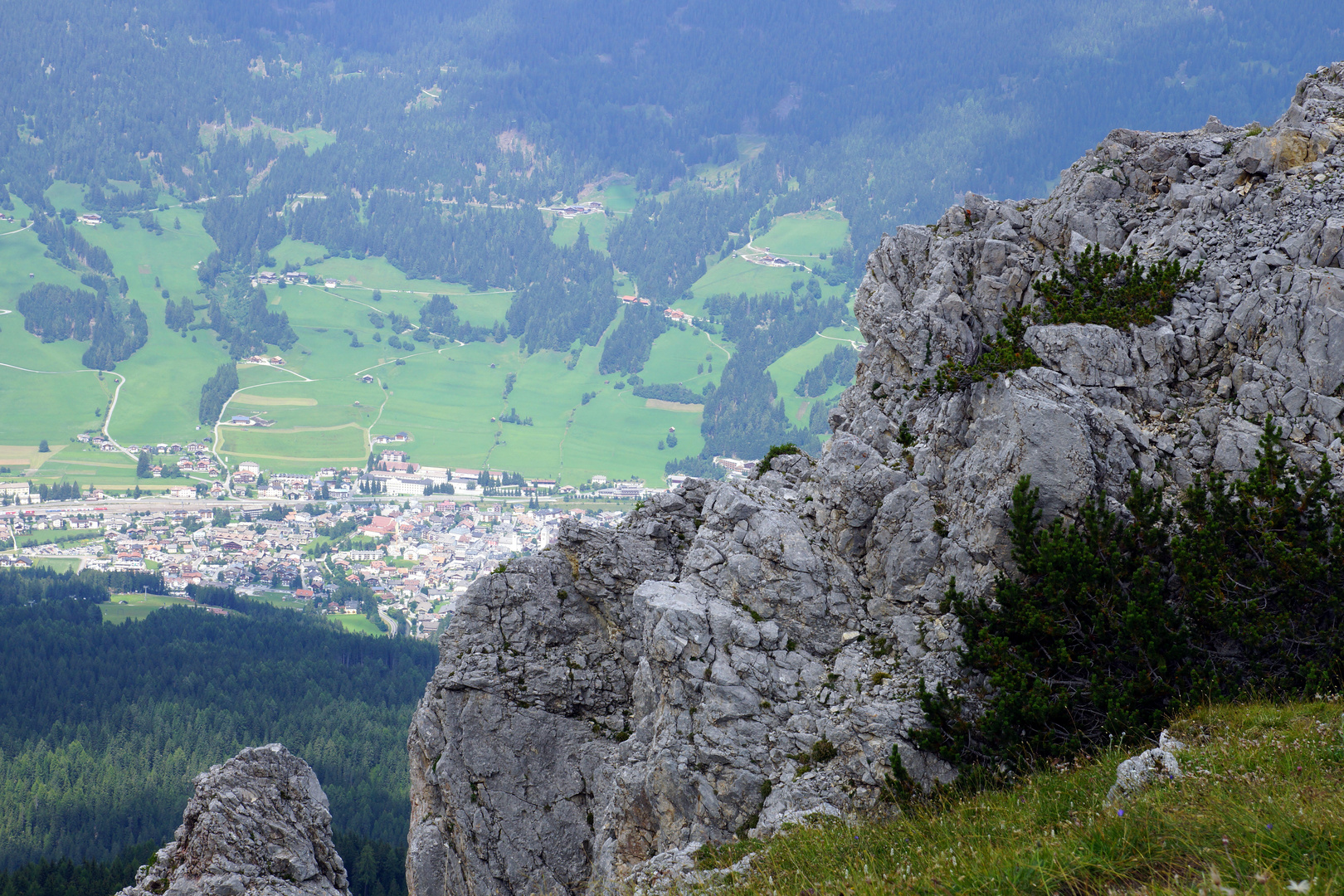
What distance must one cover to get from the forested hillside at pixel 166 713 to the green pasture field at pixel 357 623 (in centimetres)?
1148

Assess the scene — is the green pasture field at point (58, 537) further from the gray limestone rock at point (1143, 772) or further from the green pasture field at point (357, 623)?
the gray limestone rock at point (1143, 772)

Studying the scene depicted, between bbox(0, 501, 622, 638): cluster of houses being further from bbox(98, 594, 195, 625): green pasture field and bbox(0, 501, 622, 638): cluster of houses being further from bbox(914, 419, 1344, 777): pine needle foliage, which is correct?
bbox(914, 419, 1344, 777): pine needle foliage

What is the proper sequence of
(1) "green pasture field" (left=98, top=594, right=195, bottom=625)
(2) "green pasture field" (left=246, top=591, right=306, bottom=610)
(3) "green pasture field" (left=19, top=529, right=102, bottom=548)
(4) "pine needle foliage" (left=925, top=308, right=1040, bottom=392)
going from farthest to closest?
1. (3) "green pasture field" (left=19, top=529, right=102, bottom=548)
2. (2) "green pasture field" (left=246, top=591, right=306, bottom=610)
3. (1) "green pasture field" (left=98, top=594, right=195, bottom=625)
4. (4) "pine needle foliage" (left=925, top=308, right=1040, bottom=392)

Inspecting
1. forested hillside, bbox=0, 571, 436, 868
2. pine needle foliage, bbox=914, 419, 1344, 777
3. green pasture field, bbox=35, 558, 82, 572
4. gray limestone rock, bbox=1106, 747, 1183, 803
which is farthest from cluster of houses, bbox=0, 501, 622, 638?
gray limestone rock, bbox=1106, 747, 1183, 803

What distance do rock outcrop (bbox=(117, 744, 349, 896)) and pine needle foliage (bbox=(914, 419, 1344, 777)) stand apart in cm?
1773

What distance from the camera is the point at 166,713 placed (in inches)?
4193

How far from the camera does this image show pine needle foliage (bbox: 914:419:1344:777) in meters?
16.6

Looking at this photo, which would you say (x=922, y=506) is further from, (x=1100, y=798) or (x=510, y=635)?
(x=510, y=635)

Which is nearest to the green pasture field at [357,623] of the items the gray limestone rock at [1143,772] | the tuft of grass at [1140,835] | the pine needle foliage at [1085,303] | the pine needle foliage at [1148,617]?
the pine needle foliage at [1085,303]

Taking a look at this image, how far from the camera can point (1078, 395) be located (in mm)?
20859

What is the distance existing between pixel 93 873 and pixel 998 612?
75529mm

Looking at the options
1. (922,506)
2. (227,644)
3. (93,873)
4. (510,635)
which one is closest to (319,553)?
(227,644)

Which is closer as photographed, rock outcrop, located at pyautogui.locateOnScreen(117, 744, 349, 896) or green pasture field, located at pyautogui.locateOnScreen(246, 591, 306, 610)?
rock outcrop, located at pyautogui.locateOnScreen(117, 744, 349, 896)

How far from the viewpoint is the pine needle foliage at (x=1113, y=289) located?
76.3 feet
